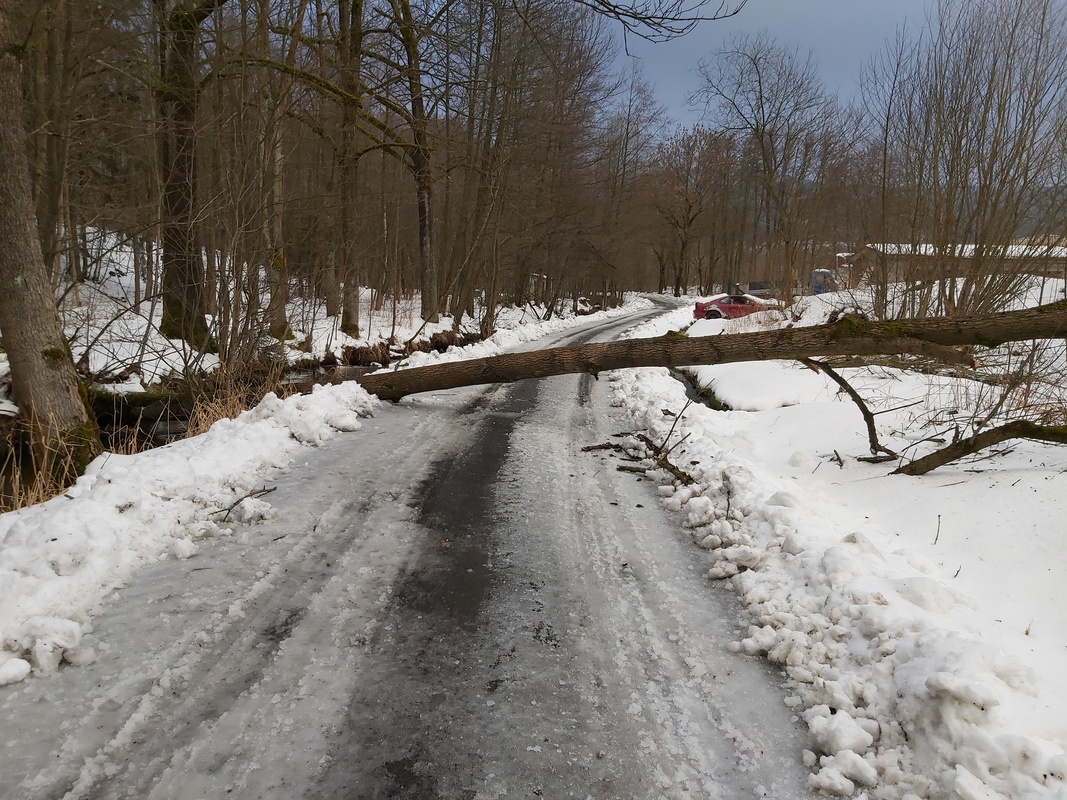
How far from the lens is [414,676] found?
106 inches

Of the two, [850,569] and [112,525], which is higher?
[112,525]

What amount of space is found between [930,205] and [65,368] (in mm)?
12738

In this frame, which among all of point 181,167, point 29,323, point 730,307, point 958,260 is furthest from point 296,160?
point 730,307

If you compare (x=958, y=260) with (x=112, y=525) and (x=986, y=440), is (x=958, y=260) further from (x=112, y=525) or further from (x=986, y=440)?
(x=112, y=525)

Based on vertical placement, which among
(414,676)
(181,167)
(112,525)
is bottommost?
(414,676)

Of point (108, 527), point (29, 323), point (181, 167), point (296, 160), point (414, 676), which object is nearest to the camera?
point (414, 676)

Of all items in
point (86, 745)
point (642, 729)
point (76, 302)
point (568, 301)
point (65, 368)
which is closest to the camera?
point (86, 745)

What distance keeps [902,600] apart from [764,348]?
355cm

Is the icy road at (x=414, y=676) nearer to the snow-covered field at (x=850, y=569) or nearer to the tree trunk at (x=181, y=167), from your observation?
the snow-covered field at (x=850, y=569)

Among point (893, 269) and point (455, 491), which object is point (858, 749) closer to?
point (455, 491)

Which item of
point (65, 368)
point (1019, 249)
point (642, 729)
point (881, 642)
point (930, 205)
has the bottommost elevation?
point (642, 729)

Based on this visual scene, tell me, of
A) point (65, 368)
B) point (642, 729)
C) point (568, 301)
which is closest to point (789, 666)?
point (642, 729)

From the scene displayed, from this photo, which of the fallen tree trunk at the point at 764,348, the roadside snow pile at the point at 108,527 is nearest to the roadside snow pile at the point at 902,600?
the fallen tree trunk at the point at 764,348

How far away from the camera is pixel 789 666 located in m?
2.86
